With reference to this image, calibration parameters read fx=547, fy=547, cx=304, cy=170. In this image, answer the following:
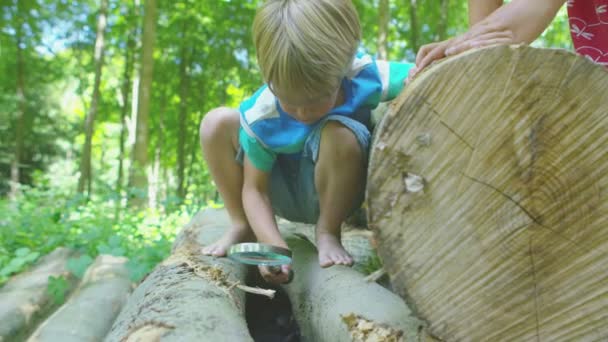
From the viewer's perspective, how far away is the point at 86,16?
15.2 m

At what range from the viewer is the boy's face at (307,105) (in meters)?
1.87

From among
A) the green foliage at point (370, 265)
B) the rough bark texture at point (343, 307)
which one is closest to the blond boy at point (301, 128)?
the rough bark texture at point (343, 307)

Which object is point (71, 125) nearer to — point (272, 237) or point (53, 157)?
point (53, 157)

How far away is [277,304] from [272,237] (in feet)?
2.05

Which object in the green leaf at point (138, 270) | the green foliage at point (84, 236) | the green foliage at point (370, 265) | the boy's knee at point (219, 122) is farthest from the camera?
the green foliage at point (84, 236)

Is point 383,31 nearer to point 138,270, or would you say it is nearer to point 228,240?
point 138,270

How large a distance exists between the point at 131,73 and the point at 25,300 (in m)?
14.9

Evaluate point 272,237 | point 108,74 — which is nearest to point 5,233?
point 272,237

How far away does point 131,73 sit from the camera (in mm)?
17281

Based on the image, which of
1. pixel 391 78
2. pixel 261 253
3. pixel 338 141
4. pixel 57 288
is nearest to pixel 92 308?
pixel 57 288

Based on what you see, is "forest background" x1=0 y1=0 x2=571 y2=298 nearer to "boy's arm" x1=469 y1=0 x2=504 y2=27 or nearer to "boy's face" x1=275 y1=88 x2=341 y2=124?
"boy's face" x1=275 y1=88 x2=341 y2=124

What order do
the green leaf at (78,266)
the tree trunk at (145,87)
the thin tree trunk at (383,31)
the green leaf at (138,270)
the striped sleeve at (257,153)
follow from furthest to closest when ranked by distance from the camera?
the tree trunk at (145,87), the thin tree trunk at (383,31), the green leaf at (78,266), the green leaf at (138,270), the striped sleeve at (257,153)

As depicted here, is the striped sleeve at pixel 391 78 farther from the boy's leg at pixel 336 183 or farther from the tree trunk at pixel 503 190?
the tree trunk at pixel 503 190

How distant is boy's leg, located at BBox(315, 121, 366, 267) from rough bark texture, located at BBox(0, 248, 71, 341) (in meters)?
1.87
